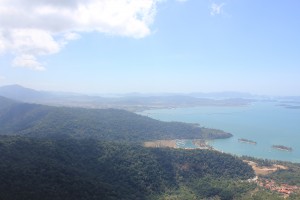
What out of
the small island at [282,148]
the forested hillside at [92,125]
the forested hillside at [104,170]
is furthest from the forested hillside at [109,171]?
the small island at [282,148]

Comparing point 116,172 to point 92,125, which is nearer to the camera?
point 116,172

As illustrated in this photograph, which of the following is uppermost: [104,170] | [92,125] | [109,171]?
[92,125]

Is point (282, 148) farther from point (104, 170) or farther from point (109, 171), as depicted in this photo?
point (104, 170)

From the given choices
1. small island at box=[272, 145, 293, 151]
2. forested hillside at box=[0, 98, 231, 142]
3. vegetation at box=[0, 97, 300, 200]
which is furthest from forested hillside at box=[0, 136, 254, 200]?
small island at box=[272, 145, 293, 151]

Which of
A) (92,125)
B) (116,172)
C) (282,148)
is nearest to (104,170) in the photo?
(116,172)

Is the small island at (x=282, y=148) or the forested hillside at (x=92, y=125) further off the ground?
the forested hillside at (x=92, y=125)

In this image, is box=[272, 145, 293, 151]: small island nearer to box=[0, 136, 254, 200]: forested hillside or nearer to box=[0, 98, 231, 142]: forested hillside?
box=[0, 98, 231, 142]: forested hillside

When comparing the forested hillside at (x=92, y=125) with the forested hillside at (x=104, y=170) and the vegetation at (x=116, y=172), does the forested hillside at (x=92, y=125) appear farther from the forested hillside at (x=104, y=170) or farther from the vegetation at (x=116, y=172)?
the forested hillside at (x=104, y=170)

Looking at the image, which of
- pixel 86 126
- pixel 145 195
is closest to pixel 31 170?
pixel 145 195

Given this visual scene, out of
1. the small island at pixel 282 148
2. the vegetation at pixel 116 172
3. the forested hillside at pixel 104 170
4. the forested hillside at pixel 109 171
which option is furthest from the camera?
the small island at pixel 282 148

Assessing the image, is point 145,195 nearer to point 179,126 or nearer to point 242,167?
point 242,167
